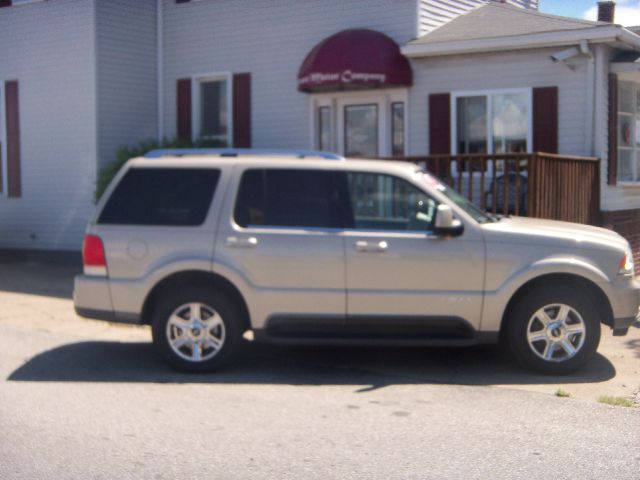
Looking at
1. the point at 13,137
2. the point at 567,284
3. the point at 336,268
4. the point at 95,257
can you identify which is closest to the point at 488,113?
the point at 567,284

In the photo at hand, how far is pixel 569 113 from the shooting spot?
1363 cm

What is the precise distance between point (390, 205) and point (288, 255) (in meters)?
0.97

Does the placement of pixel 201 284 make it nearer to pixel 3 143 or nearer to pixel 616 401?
pixel 616 401

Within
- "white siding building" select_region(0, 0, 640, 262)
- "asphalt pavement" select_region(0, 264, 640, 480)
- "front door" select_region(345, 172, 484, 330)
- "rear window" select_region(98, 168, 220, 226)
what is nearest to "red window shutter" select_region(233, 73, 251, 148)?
"white siding building" select_region(0, 0, 640, 262)

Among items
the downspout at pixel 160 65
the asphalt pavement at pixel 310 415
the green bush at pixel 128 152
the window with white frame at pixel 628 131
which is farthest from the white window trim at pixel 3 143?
the window with white frame at pixel 628 131

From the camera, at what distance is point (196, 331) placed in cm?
782

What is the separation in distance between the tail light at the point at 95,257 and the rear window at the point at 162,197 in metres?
0.19

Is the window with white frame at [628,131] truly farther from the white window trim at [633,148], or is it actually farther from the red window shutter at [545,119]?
the red window shutter at [545,119]

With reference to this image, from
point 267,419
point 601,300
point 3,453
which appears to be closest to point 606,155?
point 601,300

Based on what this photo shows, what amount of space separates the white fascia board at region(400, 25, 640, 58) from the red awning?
324mm

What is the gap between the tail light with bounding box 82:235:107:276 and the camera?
7.92 meters

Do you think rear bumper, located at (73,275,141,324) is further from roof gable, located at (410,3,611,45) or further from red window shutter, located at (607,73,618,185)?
red window shutter, located at (607,73,618,185)

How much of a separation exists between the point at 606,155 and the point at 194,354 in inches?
328

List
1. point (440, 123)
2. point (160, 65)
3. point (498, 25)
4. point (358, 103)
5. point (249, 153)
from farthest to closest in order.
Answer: point (160, 65) < point (358, 103) < point (440, 123) < point (498, 25) < point (249, 153)
